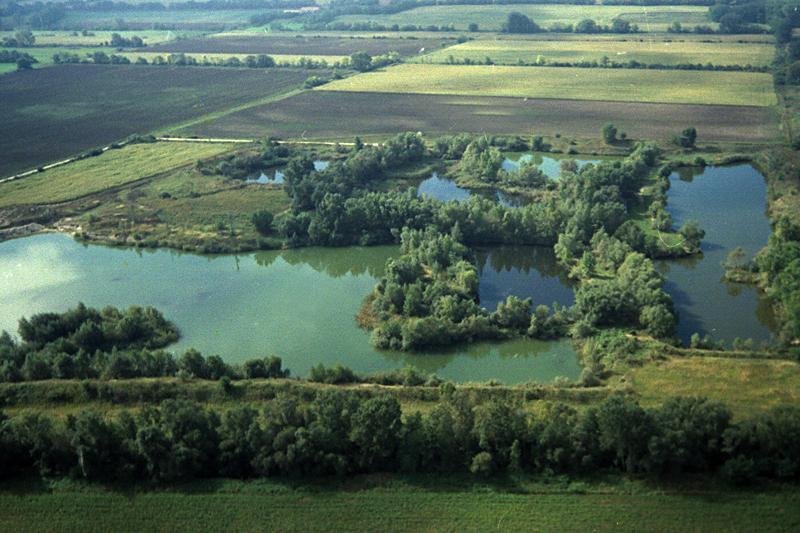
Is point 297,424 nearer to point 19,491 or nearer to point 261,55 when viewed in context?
point 19,491

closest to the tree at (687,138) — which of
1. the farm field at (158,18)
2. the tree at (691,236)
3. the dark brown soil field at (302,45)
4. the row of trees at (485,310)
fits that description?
the tree at (691,236)

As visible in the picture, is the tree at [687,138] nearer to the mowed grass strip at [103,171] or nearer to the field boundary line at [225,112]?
the mowed grass strip at [103,171]

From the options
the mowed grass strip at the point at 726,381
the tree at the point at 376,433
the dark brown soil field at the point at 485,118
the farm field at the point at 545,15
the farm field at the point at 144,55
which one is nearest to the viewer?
the tree at the point at 376,433

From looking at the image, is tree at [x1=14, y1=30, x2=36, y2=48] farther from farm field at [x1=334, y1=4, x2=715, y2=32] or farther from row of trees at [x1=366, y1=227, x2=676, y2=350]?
row of trees at [x1=366, y1=227, x2=676, y2=350]

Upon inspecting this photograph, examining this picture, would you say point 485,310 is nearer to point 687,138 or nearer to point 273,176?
point 273,176

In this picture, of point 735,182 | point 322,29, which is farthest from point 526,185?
point 322,29

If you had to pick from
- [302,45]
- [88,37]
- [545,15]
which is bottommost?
[302,45]

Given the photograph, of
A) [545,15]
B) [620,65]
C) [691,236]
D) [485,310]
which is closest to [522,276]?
[485,310]
